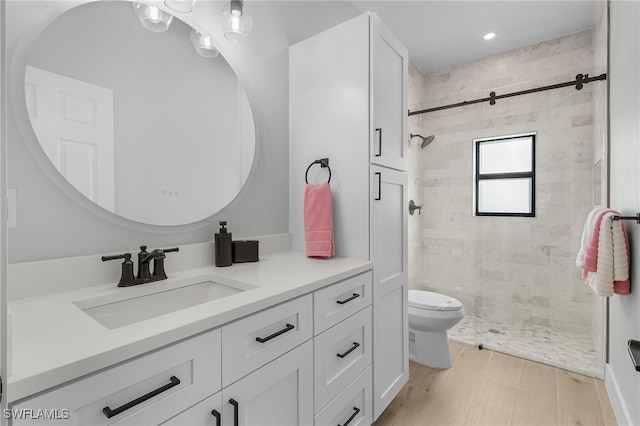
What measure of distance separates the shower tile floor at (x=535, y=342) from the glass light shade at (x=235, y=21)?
2740 millimetres

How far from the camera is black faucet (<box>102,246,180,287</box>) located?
41.7 inches

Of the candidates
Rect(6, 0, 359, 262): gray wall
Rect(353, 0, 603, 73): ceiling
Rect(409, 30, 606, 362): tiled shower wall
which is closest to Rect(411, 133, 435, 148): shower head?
Rect(409, 30, 606, 362): tiled shower wall

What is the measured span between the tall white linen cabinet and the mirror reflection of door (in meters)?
0.93

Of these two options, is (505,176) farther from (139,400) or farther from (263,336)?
(139,400)

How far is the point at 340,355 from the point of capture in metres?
1.25

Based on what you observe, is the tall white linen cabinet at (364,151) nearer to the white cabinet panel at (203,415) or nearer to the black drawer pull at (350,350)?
the black drawer pull at (350,350)

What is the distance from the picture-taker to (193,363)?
2.42ft

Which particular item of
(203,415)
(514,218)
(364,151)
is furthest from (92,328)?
(514,218)

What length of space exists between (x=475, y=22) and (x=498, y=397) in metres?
2.81

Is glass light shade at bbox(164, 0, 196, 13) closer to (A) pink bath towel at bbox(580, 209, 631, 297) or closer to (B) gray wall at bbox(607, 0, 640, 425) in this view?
(B) gray wall at bbox(607, 0, 640, 425)

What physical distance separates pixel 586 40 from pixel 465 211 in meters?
1.77

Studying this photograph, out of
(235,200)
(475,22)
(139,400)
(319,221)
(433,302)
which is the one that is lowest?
(433,302)

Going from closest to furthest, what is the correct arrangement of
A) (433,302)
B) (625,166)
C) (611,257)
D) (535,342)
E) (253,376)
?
(253,376) < (611,257) < (625,166) < (433,302) < (535,342)

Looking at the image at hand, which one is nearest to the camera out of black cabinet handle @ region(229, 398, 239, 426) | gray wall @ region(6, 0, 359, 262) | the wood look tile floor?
black cabinet handle @ region(229, 398, 239, 426)
